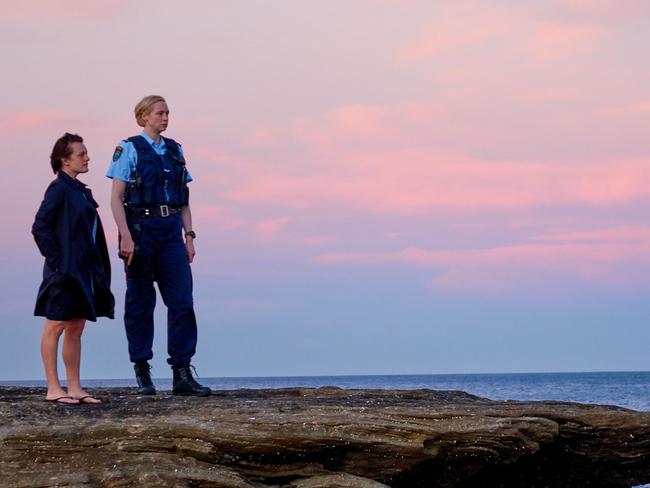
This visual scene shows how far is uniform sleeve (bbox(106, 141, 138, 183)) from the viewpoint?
11664 millimetres

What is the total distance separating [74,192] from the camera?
1109cm

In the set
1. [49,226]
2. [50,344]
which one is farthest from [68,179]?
[50,344]

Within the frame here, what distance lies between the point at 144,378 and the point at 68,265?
6.83 feet

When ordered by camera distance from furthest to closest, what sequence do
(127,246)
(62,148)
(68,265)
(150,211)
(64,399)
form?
(150,211) → (127,246) → (64,399) → (62,148) → (68,265)

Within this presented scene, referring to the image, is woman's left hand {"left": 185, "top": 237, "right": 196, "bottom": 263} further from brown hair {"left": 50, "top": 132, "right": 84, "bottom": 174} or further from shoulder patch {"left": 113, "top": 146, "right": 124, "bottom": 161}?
brown hair {"left": 50, "top": 132, "right": 84, "bottom": 174}

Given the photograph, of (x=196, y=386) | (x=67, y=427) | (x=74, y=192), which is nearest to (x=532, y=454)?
(x=196, y=386)

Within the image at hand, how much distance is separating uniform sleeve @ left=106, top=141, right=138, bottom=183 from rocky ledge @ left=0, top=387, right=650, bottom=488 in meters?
2.60

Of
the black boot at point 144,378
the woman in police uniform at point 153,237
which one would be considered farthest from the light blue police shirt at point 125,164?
the black boot at point 144,378

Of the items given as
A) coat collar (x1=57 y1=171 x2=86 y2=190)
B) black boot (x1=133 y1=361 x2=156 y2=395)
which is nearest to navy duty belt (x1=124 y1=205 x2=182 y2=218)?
coat collar (x1=57 y1=171 x2=86 y2=190)

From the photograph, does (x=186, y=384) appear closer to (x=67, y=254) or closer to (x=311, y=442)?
(x=67, y=254)

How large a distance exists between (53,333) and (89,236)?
1.14 m

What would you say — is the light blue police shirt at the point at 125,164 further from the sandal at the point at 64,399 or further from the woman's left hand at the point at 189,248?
the sandal at the point at 64,399

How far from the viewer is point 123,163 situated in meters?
11.7

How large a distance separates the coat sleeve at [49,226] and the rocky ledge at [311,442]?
5.38ft
